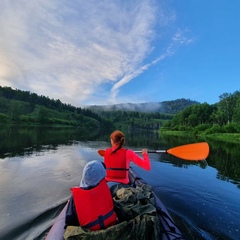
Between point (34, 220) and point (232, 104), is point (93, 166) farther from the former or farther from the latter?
point (232, 104)

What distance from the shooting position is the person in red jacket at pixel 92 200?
11.8 ft

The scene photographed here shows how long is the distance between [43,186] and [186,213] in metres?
6.27

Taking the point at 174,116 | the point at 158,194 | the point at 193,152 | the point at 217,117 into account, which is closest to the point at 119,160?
the point at 193,152

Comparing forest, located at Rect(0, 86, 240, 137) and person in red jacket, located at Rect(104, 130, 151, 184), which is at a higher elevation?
forest, located at Rect(0, 86, 240, 137)

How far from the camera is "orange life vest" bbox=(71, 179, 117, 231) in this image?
3.59m

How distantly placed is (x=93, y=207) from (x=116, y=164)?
2709 mm

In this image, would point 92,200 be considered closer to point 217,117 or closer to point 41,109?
point 217,117

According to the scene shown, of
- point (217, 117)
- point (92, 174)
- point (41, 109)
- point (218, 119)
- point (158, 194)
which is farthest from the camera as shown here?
point (41, 109)

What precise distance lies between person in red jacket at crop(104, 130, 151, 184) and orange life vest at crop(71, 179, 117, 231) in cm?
245

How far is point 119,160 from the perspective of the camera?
6.24 m

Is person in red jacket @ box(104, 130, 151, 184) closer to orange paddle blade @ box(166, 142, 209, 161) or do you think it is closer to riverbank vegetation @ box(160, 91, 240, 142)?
orange paddle blade @ box(166, 142, 209, 161)

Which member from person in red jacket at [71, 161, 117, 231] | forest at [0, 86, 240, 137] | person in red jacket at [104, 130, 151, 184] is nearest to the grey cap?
person in red jacket at [71, 161, 117, 231]

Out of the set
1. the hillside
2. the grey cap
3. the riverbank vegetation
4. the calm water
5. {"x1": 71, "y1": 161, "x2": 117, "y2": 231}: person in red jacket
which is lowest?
the calm water

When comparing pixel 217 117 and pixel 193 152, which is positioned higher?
pixel 217 117
